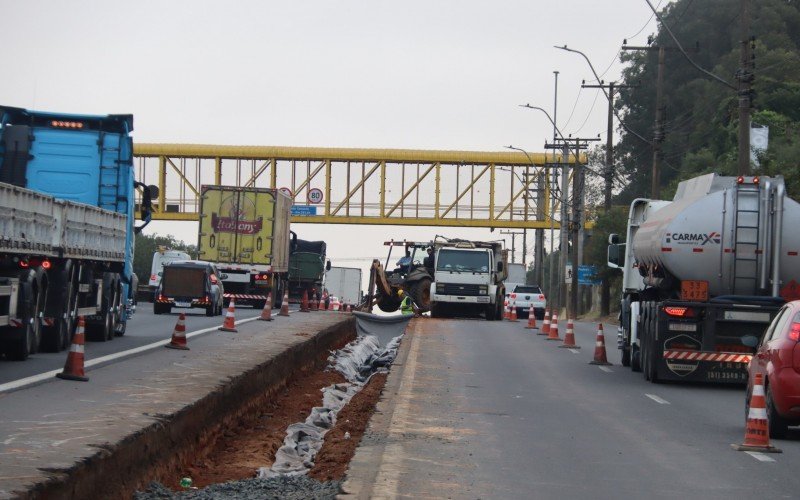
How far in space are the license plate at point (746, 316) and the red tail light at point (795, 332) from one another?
6838 mm

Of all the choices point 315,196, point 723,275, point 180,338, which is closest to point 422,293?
point 315,196

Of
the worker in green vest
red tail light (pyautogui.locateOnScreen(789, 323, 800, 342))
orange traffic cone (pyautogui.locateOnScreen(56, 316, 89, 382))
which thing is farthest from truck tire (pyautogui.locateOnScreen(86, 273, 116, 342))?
the worker in green vest

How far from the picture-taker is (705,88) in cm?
8719

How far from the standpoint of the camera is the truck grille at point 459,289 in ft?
165

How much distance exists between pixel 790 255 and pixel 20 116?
44.1 ft

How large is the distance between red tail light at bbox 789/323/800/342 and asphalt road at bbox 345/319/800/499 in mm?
1086

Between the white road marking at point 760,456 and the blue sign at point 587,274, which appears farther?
the blue sign at point 587,274

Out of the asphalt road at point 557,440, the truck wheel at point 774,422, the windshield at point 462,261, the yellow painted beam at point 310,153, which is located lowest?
the asphalt road at point 557,440

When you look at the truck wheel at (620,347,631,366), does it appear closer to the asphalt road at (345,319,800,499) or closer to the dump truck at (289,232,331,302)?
the asphalt road at (345,319,800,499)

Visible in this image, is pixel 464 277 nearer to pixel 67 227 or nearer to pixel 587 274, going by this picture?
pixel 587 274

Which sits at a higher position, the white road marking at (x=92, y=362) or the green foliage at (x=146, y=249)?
the green foliage at (x=146, y=249)

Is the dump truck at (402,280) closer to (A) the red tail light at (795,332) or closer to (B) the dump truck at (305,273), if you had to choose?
(B) the dump truck at (305,273)

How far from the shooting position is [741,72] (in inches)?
1220

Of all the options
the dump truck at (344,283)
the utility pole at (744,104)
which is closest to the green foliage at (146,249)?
the dump truck at (344,283)
